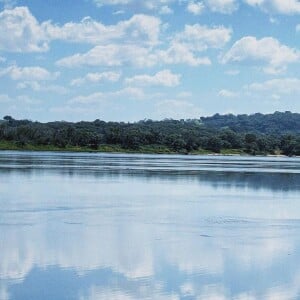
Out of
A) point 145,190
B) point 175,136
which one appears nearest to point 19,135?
point 175,136

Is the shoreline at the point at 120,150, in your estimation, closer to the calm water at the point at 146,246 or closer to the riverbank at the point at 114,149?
the riverbank at the point at 114,149

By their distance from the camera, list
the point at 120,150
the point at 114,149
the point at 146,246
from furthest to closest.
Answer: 1. the point at 120,150
2. the point at 114,149
3. the point at 146,246

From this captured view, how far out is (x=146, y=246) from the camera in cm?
2000

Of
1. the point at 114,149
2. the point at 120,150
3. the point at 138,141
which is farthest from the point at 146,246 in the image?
the point at 120,150

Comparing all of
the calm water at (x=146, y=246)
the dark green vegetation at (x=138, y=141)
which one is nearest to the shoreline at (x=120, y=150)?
the dark green vegetation at (x=138, y=141)

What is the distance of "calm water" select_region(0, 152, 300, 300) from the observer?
14.9m

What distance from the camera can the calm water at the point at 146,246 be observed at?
14.9 m

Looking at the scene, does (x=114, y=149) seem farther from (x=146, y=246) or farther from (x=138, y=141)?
(x=146, y=246)

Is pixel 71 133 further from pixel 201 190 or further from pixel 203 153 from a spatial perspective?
pixel 201 190

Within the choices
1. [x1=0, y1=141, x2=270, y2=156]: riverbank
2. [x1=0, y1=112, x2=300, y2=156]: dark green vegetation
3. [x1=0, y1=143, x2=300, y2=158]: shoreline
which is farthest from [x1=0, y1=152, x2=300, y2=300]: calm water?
[x1=0, y1=112, x2=300, y2=156]: dark green vegetation

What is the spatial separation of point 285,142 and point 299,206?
12966cm

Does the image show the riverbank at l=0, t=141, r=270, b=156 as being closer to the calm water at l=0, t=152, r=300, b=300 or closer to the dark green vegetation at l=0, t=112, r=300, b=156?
the dark green vegetation at l=0, t=112, r=300, b=156

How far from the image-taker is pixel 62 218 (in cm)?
2597

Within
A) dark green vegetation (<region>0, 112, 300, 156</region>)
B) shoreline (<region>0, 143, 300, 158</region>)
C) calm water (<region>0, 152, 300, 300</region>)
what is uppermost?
dark green vegetation (<region>0, 112, 300, 156</region>)
